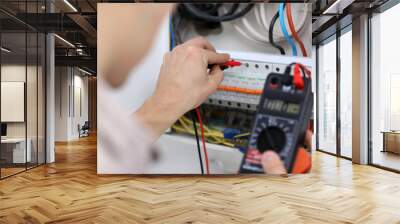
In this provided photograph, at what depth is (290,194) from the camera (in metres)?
4.69

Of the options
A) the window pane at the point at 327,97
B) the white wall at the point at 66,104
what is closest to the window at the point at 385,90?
the window pane at the point at 327,97

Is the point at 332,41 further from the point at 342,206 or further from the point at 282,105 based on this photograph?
the point at 342,206

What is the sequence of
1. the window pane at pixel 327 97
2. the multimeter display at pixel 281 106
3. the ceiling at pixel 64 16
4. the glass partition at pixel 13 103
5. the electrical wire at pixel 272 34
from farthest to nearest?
the window pane at pixel 327 97, the ceiling at pixel 64 16, the glass partition at pixel 13 103, the electrical wire at pixel 272 34, the multimeter display at pixel 281 106

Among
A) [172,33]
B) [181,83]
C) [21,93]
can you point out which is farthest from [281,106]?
[21,93]

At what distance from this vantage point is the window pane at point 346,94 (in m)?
8.21

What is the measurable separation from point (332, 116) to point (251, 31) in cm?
485

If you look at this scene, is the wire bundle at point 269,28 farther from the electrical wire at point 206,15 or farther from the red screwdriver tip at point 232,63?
the red screwdriver tip at point 232,63

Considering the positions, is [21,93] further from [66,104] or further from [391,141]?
[66,104]

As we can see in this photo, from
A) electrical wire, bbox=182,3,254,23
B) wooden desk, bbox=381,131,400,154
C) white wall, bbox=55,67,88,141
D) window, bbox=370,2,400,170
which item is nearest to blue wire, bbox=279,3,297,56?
electrical wire, bbox=182,3,254,23

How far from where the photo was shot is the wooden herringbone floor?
365 centimetres

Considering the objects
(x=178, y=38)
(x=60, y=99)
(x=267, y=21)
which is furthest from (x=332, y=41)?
(x=60, y=99)

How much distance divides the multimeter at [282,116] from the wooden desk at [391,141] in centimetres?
221

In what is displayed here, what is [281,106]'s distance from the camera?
201 inches

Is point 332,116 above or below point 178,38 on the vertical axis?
below
